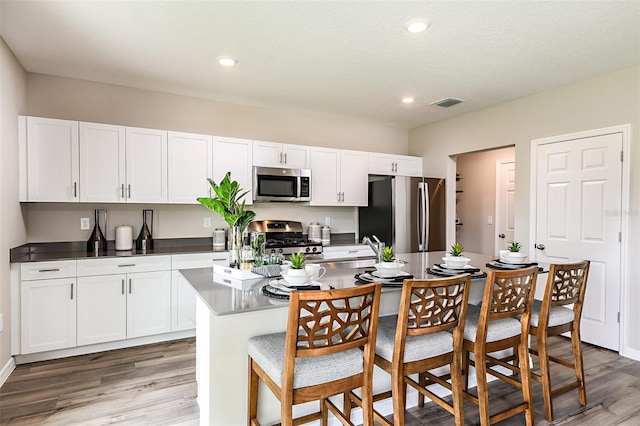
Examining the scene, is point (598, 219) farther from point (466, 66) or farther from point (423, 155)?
point (423, 155)

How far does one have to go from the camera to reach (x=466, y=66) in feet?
10.5

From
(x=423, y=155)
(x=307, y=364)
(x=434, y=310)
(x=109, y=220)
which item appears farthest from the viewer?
(x=423, y=155)

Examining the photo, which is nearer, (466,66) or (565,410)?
(565,410)

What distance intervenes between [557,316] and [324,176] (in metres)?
2.91

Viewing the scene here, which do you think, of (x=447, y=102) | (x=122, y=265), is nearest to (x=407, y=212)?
(x=447, y=102)

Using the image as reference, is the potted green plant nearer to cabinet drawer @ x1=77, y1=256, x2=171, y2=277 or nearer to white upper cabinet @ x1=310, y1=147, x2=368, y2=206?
cabinet drawer @ x1=77, y1=256, x2=171, y2=277

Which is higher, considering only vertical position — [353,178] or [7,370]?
[353,178]

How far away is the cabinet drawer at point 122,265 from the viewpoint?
3.19 meters

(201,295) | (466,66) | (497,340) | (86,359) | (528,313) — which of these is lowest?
(86,359)

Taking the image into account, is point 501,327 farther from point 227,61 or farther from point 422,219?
point 227,61

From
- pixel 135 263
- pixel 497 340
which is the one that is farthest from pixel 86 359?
pixel 497 340

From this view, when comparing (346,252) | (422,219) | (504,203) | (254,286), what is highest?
(504,203)

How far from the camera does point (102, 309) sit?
3244 millimetres

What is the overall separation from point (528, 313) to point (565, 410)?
31.6 inches
